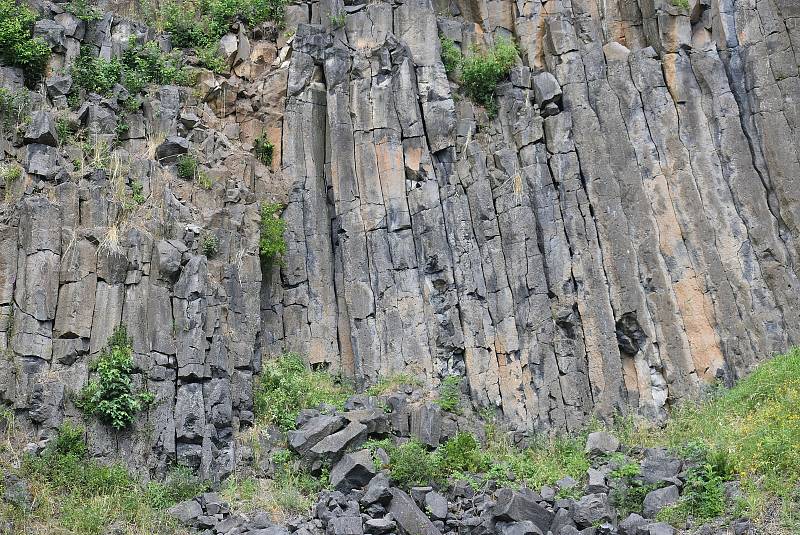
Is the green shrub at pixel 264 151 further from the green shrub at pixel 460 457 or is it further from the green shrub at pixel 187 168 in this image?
the green shrub at pixel 460 457

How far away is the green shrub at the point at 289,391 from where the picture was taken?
18.1m

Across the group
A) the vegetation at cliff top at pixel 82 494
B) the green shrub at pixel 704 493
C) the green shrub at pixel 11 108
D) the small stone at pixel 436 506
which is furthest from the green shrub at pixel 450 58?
A: the vegetation at cliff top at pixel 82 494

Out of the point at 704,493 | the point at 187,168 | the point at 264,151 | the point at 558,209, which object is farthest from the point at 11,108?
the point at 704,493

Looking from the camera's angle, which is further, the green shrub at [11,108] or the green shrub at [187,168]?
the green shrub at [187,168]

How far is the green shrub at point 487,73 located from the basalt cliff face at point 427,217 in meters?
0.25

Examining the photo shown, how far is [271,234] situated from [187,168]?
2264mm

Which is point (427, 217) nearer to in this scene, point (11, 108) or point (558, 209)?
point (558, 209)

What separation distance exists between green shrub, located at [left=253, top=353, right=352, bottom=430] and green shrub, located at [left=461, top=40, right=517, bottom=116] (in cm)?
762

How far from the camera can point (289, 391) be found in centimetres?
1841

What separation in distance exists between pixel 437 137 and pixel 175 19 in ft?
24.1

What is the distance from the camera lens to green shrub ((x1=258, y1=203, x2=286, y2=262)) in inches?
788

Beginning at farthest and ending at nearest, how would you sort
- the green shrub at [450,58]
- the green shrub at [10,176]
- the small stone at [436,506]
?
the green shrub at [450,58], the green shrub at [10,176], the small stone at [436,506]

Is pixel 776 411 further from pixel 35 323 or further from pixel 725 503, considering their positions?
pixel 35 323

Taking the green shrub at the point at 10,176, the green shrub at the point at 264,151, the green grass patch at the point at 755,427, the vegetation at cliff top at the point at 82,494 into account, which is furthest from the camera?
the green shrub at the point at 264,151
